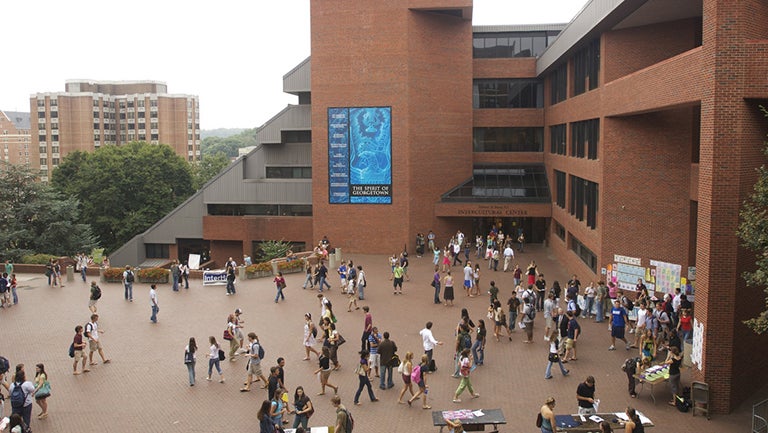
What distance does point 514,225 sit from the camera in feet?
143

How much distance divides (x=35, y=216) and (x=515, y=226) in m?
31.9

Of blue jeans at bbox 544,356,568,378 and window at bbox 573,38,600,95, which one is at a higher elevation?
window at bbox 573,38,600,95

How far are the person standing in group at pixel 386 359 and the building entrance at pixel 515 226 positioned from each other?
87.4ft

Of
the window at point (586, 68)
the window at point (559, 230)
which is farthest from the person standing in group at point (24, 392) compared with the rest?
the window at point (559, 230)

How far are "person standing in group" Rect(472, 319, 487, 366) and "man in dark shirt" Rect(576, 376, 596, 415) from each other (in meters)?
4.48

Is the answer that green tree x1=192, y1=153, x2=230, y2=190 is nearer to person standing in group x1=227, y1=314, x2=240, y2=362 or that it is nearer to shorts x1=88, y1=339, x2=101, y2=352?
shorts x1=88, y1=339, x2=101, y2=352

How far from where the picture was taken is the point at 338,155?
39.9 m

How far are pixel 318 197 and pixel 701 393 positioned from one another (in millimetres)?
28276

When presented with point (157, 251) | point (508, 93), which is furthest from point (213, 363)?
point (157, 251)

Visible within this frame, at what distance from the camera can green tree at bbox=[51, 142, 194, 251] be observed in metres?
57.4

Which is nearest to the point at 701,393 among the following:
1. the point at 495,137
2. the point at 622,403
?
the point at 622,403

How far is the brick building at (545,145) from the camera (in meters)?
15.0

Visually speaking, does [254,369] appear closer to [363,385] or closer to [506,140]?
[363,385]

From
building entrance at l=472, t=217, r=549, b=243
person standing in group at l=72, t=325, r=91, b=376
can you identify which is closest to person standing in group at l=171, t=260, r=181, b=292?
person standing in group at l=72, t=325, r=91, b=376
